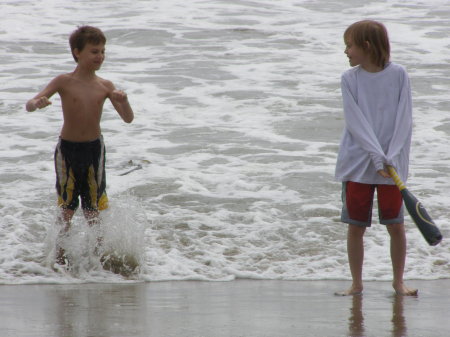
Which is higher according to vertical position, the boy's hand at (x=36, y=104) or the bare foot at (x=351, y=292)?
the boy's hand at (x=36, y=104)

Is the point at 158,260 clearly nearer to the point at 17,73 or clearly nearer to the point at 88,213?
the point at 88,213

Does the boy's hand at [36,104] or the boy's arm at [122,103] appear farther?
Result: the boy's arm at [122,103]

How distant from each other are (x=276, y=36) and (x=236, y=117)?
18.9 feet

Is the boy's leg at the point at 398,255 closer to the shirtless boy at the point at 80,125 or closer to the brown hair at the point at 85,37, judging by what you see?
the shirtless boy at the point at 80,125

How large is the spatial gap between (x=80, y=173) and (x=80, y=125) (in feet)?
0.96

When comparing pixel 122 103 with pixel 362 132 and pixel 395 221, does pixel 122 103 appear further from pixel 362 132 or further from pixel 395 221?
pixel 395 221

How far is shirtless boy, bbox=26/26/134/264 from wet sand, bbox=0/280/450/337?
70 centimetres

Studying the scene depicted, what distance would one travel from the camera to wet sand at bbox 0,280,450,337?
3016 mm

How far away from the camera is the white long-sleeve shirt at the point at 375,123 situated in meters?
3.90

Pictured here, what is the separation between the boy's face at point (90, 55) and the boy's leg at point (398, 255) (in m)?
1.98

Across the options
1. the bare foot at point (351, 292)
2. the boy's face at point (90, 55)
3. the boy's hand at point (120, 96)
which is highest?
the boy's face at point (90, 55)

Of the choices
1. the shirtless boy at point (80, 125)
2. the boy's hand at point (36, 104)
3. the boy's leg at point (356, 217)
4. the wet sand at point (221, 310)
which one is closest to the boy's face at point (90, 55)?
the shirtless boy at point (80, 125)

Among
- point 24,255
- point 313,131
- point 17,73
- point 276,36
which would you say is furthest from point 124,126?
point 276,36

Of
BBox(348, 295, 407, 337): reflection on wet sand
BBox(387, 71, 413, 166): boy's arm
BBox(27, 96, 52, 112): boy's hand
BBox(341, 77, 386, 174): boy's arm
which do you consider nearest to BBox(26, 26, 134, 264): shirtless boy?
BBox(27, 96, 52, 112): boy's hand
